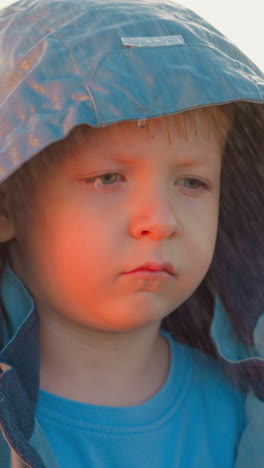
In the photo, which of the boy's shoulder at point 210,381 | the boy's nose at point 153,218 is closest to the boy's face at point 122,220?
the boy's nose at point 153,218

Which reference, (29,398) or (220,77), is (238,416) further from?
(220,77)

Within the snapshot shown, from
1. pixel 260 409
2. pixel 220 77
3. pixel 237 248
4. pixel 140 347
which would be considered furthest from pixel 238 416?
pixel 220 77

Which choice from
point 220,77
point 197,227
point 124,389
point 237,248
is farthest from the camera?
point 237,248

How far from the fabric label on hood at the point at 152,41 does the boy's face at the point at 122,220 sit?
0.54ft

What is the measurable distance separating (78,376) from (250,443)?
445mm

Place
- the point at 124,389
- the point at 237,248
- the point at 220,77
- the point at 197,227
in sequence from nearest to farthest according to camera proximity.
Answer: the point at 220,77
the point at 197,227
the point at 124,389
the point at 237,248

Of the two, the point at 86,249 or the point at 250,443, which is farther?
the point at 250,443

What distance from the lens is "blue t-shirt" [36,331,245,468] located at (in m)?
1.84

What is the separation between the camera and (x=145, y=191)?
1.75 m

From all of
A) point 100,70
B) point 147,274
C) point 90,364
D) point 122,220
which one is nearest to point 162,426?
point 90,364

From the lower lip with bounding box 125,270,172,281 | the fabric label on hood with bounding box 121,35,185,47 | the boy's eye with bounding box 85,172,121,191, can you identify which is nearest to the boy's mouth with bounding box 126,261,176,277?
the lower lip with bounding box 125,270,172,281

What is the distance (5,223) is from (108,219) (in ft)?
1.02

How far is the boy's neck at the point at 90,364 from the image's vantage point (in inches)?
75.9

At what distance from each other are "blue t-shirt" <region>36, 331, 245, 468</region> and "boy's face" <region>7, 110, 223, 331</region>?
21 cm
